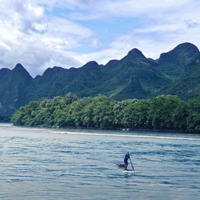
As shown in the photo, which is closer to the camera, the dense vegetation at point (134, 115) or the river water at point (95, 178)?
the river water at point (95, 178)

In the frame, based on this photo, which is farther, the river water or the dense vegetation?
the dense vegetation

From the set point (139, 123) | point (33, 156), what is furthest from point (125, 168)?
point (139, 123)

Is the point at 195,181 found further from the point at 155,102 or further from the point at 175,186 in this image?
the point at 155,102

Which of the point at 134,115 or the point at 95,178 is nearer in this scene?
the point at 95,178

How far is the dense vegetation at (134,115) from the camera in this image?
119188 millimetres

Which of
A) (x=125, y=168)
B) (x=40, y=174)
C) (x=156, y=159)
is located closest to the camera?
(x=40, y=174)

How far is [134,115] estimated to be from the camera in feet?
448

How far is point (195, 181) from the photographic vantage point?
31531 mm

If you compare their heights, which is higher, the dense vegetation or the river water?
the dense vegetation

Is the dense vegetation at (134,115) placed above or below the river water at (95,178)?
above

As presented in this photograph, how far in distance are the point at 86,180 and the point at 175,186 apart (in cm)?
743

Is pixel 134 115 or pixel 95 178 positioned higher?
pixel 134 115

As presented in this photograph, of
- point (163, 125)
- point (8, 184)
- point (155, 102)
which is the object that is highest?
point (155, 102)

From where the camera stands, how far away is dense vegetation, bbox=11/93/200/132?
391 feet
